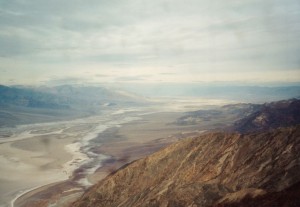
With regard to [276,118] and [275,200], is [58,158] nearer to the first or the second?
[276,118]

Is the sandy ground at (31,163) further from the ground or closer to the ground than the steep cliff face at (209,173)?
closer to the ground

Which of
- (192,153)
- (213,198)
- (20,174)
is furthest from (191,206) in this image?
(20,174)

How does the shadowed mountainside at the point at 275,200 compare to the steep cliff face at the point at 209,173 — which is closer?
the shadowed mountainside at the point at 275,200

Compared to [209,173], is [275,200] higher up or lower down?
higher up

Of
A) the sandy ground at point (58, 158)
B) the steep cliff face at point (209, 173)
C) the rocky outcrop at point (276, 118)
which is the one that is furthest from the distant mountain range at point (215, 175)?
the rocky outcrop at point (276, 118)

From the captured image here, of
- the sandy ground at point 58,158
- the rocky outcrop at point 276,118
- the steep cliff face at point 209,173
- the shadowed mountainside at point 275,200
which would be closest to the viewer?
the shadowed mountainside at point 275,200

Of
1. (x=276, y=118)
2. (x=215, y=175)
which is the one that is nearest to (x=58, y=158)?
(x=276, y=118)

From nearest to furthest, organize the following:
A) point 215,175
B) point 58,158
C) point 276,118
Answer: point 215,175 → point 276,118 → point 58,158

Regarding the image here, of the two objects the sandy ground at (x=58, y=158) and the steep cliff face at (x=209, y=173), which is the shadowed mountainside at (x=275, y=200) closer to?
the steep cliff face at (x=209, y=173)
